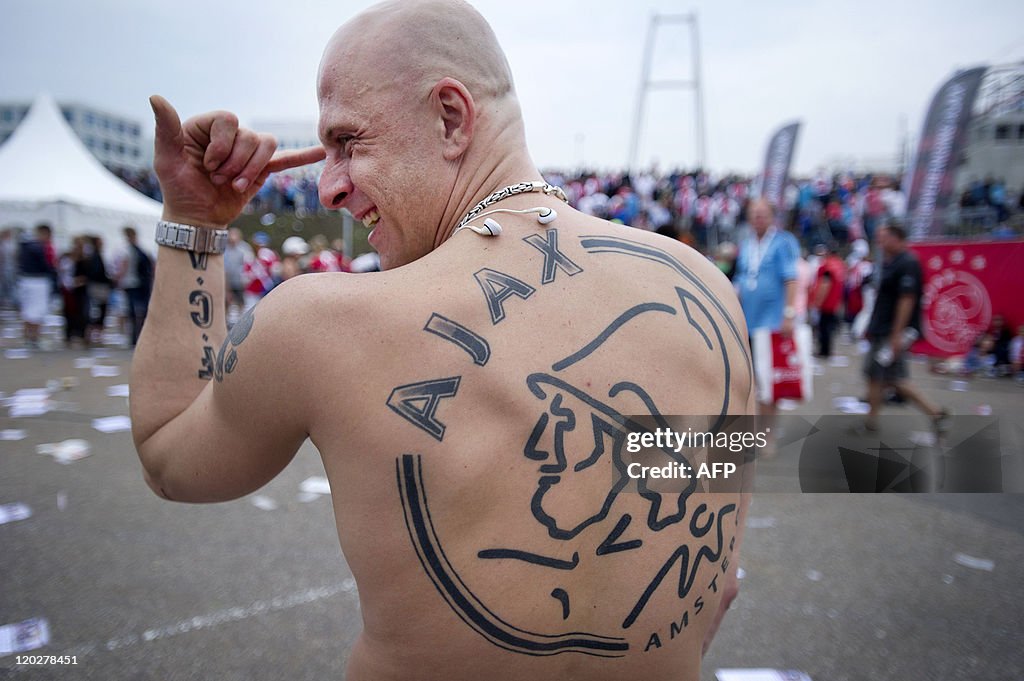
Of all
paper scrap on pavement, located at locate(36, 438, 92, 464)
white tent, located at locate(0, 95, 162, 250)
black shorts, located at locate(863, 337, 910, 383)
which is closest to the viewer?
paper scrap on pavement, located at locate(36, 438, 92, 464)

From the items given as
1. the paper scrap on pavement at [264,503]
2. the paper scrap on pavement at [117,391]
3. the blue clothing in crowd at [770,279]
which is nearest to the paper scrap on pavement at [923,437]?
the blue clothing in crowd at [770,279]

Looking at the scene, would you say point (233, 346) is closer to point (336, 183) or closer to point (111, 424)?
point (336, 183)

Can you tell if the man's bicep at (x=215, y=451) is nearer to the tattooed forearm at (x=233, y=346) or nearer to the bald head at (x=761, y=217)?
the tattooed forearm at (x=233, y=346)

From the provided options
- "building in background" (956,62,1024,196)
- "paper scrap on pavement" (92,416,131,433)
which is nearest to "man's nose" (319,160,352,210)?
"paper scrap on pavement" (92,416,131,433)

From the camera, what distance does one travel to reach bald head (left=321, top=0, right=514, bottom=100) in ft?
3.84

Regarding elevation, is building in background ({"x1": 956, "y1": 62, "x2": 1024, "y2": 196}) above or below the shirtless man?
above

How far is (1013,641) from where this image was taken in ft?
8.21

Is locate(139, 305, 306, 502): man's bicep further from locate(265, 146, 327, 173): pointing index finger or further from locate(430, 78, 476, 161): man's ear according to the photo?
locate(265, 146, 327, 173): pointing index finger

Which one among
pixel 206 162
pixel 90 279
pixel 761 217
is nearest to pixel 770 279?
pixel 761 217

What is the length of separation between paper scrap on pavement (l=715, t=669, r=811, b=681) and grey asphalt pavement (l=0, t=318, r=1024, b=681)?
0.12ft

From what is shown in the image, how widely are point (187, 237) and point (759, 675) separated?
2292mm

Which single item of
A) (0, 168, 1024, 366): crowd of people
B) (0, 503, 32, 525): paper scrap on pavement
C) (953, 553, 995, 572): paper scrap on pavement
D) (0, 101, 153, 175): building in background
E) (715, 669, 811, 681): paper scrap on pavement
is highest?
(0, 101, 153, 175): building in background

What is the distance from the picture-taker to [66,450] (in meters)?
4.59

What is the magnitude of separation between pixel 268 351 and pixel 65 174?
15.6 metres
